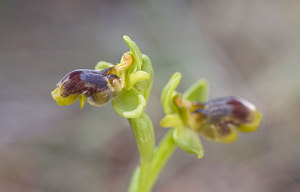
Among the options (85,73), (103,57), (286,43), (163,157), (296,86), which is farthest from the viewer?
(286,43)

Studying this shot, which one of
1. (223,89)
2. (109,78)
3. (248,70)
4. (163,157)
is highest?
(248,70)

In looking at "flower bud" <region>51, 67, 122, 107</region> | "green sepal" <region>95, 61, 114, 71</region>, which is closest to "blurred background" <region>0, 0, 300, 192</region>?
"green sepal" <region>95, 61, 114, 71</region>

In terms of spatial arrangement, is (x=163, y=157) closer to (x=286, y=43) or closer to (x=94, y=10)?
(x=286, y=43)

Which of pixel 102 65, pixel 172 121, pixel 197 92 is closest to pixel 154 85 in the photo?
pixel 197 92

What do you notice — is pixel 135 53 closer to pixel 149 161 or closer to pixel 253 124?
pixel 149 161

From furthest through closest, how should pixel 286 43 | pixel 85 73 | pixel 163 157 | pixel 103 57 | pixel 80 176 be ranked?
1. pixel 286 43
2. pixel 103 57
3. pixel 80 176
4. pixel 163 157
5. pixel 85 73

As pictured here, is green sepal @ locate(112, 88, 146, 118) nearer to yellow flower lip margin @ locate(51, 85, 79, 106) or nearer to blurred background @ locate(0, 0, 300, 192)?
yellow flower lip margin @ locate(51, 85, 79, 106)

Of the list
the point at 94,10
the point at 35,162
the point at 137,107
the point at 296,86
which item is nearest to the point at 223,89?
the point at 296,86
